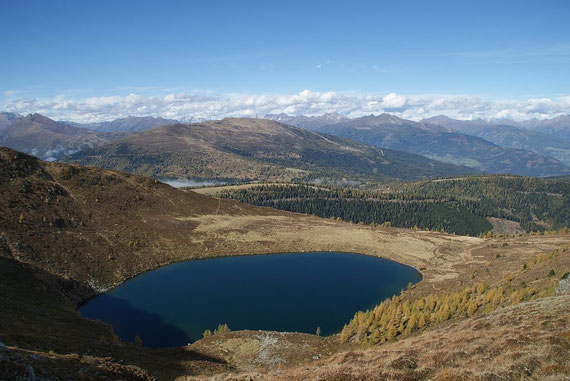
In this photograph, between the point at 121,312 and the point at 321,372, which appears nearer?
the point at 321,372

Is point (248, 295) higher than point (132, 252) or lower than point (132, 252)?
lower

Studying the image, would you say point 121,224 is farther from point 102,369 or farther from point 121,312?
point 102,369

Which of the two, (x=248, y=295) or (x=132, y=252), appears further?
(x=132, y=252)

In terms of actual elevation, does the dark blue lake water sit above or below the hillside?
below

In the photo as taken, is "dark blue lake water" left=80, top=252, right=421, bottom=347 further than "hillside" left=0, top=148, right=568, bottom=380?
Yes

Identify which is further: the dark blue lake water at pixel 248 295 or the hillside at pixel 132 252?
the dark blue lake water at pixel 248 295

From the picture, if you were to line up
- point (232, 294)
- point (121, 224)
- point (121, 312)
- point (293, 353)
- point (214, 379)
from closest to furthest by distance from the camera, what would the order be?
point (214, 379) → point (293, 353) → point (121, 312) → point (232, 294) → point (121, 224)

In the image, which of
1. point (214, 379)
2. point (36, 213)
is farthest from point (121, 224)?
point (214, 379)

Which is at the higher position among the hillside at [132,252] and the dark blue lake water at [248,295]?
the hillside at [132,252]
